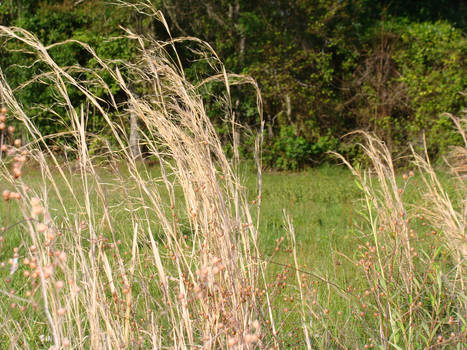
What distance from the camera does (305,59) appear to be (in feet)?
34.2

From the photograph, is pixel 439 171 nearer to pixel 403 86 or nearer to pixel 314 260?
→ pixel 403 86

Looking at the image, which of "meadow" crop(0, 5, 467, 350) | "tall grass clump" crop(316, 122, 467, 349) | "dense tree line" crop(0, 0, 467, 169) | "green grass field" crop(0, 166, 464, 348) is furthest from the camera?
"dense tree line" crop(0, 0, 467, 169)

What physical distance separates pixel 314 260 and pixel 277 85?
7137 millimetres

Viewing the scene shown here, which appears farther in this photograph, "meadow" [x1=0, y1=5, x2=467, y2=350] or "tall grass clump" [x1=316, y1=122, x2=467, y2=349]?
"tall grass clump" [x1=316, y1=122, x2=467, y2=349]

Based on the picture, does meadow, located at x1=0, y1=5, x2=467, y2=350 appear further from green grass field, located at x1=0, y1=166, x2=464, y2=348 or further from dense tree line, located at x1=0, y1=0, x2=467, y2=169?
dense tree line, located at x1=0, y1=0, x2=467, y2=169

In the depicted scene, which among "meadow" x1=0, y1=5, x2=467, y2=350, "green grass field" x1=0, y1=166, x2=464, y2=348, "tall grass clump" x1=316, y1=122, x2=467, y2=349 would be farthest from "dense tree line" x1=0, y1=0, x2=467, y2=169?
"tall grass clump" x1=316, y1=122, x2=467, y2=349

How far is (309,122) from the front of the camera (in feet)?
33.4

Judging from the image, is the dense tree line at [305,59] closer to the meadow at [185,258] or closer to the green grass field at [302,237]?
the green grass field at [302,237]

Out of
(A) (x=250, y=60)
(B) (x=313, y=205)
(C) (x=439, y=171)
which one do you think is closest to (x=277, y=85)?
(A) (x=250, y=60)

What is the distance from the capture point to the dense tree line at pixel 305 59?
9.81m

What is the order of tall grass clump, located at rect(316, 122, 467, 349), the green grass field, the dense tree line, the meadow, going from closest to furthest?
the meadow → tall grass clump, located at rect(316, 122, 467, 349) → the green grass field → the dense tree line

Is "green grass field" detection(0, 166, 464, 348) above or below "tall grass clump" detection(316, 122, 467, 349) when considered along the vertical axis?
below

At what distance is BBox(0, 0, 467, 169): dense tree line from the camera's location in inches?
386

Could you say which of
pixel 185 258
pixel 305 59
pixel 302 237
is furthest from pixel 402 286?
pixel 305 59
